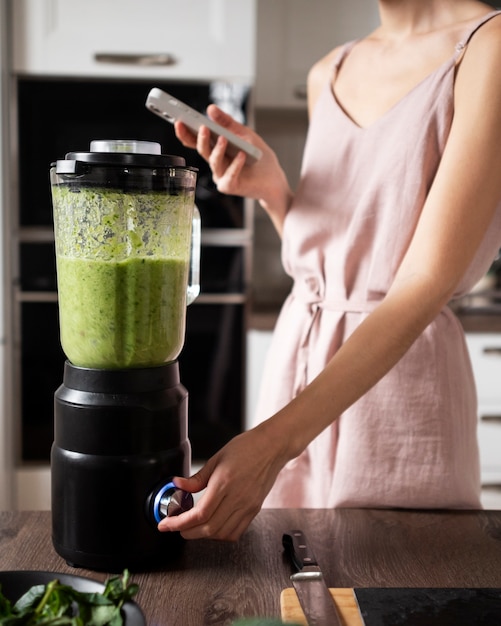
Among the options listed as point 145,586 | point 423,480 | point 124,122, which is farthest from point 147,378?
point 124,122

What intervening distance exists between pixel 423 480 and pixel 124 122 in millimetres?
1716

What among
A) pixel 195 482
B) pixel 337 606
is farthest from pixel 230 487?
pixel 337 606

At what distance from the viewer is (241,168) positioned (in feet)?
3.72

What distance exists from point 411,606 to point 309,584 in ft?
0.32

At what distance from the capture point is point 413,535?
89 centimetres

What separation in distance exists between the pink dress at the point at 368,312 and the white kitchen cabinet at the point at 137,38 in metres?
1.31

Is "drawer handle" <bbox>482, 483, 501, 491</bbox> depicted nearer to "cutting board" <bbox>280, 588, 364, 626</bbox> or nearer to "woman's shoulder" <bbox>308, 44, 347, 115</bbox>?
"woman's shoulder" <bbox>308, 44, 347, 115</bbox>

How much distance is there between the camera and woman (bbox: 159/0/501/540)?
36.9 inches

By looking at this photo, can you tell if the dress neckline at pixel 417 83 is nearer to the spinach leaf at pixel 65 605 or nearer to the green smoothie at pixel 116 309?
the green smoothie at pixel 116 309

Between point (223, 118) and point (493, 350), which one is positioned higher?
point (223, 118)

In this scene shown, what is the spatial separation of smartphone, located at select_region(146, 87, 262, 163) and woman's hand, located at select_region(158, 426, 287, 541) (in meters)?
0.44

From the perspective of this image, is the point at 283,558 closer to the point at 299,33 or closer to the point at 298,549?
the point at 298,549

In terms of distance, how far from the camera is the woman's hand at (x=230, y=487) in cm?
77

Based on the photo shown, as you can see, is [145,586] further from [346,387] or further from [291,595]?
[346,387]
